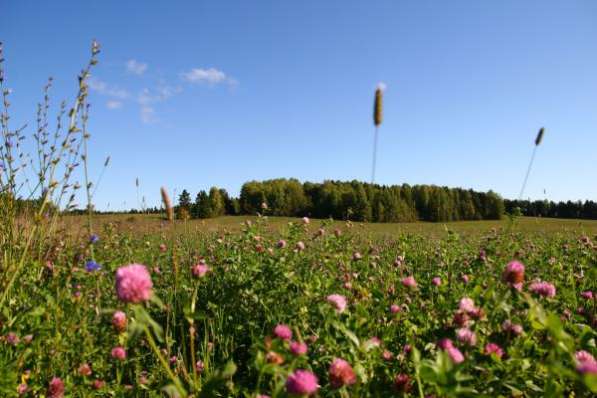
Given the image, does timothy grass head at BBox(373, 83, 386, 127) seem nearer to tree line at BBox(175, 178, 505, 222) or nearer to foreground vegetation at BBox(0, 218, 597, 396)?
foreground vegetation at BBox(0, 218, 597, 396)

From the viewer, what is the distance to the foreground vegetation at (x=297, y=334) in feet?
4.42

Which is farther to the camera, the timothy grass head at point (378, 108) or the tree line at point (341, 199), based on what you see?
the tree line at point (341, 199)

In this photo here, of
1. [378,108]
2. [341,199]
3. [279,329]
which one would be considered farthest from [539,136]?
[341,199]

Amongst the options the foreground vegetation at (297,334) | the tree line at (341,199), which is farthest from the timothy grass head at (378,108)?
the tree line at (341,199)

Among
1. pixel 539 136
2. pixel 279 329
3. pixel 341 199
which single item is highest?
pixel 341 199

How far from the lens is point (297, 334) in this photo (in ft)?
4.45

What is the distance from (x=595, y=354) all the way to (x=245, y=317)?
7.76 feet

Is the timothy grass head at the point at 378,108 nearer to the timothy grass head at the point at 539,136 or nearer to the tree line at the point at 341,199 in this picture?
the timothy grass head at the point at 539,136

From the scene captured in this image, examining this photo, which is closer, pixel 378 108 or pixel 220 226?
pixel 378 108

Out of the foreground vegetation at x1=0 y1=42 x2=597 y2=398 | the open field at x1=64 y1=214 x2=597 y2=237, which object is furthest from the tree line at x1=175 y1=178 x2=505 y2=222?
the foreground vegetation at x1=0 y1=42 x2=597 y2=398

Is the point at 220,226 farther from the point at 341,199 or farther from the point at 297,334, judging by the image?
the point at 341,199

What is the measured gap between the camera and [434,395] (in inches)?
75.4

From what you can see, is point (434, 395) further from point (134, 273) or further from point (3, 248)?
point (3, 248)

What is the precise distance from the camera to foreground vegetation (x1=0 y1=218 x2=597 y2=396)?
4.42 ft
